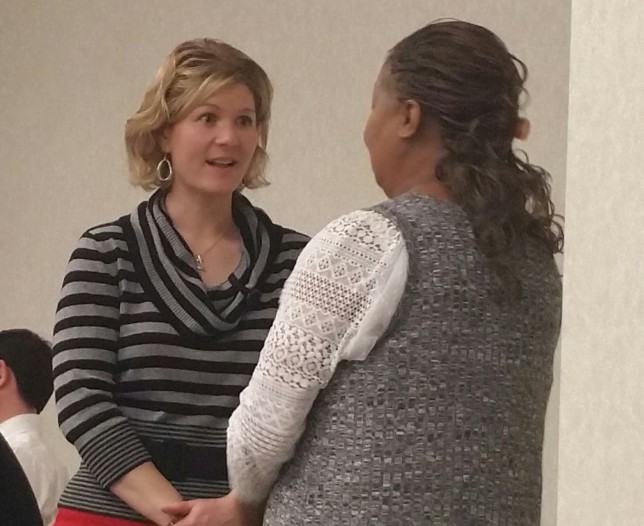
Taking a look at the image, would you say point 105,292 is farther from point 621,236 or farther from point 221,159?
point 621,236

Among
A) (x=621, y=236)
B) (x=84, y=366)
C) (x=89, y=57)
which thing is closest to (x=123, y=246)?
(x=84, y=366)

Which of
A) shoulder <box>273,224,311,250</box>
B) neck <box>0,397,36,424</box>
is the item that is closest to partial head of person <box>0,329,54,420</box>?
neck <box>0,397,36,424</box>

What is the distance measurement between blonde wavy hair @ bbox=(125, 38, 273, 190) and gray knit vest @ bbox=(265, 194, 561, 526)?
0.56 metres

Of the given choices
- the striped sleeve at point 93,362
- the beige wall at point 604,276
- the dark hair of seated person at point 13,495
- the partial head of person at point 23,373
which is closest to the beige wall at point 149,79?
the partial head of person at point 23,373

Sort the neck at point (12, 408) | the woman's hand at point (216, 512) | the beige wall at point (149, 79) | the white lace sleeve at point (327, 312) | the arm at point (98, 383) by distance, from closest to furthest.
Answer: the white lace sleeve at point (327, 312)
the woman's hand at point (216, 512)
the arm at point (98, 383)
the neck at point (12, 408)
the beige wall at point (149, 79)

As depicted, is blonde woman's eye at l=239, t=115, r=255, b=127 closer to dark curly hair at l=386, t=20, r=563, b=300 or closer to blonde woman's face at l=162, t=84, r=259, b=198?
blonde woman's face at l=162, t=84, r=259, b=198

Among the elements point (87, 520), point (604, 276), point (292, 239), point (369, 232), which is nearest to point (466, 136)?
point (369, 232)

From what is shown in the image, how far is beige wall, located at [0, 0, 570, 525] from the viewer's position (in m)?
2.61

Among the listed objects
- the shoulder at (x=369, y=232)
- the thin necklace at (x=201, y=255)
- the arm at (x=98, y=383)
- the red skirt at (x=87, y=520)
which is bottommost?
the red skirt at (x=87, y=520)

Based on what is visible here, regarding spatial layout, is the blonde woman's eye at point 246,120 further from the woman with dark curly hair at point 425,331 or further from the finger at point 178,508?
the finger at point 178,508

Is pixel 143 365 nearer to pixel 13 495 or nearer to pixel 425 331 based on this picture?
pixel 425 331

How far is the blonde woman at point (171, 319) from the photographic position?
1.57m

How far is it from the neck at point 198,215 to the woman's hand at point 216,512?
41cm

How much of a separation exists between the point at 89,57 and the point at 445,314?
2368 millimetres
